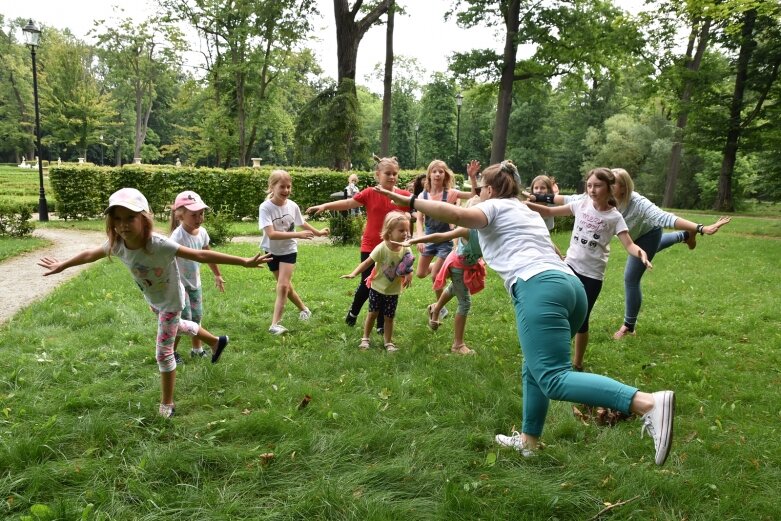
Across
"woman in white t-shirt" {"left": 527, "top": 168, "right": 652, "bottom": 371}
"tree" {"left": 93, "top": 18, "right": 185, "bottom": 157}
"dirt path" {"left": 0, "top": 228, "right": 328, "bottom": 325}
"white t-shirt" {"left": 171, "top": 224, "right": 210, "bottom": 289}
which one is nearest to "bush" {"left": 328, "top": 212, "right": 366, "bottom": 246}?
"dirt path" {"left": 0, "top": 228, "right": 328, "bottom": 325}

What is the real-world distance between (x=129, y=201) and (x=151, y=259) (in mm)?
474

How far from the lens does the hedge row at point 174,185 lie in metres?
16.9

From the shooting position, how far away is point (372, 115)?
A: 2953 inches

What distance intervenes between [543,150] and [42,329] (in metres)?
49.4

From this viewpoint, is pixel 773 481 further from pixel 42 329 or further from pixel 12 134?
pixel 12 134

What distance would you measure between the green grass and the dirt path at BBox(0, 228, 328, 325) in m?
0.17

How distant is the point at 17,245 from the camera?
11594 millimetres

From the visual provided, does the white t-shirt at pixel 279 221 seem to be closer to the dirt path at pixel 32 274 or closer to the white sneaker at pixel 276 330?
the white sneaker at pixel 276 330

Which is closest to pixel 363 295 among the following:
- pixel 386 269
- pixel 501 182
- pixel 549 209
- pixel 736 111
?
pixel 386 269

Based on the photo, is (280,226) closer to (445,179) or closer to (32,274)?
(445,179)

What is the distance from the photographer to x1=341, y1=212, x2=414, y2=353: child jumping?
5051 mm

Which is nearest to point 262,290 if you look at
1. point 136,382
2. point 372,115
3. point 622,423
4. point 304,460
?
point 136,382

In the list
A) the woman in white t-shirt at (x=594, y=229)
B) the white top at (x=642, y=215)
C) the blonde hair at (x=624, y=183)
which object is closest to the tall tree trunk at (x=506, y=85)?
the white top at (x=642, y=215)

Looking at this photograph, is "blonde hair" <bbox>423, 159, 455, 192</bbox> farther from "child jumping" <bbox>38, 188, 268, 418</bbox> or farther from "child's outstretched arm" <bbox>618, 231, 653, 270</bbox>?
"child jumping" <bbox>38, 188, 268, 418</bbox>
